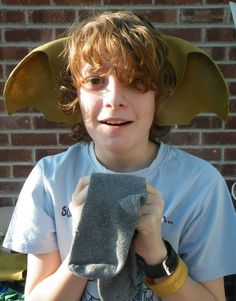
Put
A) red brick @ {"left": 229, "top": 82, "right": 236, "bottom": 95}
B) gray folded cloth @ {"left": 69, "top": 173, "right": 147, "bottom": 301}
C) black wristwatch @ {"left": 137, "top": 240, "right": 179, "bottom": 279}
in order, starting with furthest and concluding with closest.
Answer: red brick @ {"left": 229, "top": 82, "right": 236, "bottom": 95} < black wristwatch @ {"left": 137, "top": 240, "right": 179, "bottom": 279} < gray folded cloth @ {"left": 69, "top": 173, "right": 147, "bottom": 301}

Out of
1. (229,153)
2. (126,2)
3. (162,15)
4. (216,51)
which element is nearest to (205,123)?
(229,153)

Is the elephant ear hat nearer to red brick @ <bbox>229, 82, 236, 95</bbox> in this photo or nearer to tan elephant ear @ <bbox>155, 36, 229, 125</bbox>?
tan elephant ear @ <bbox>155, 36, 229, 125</bbox>

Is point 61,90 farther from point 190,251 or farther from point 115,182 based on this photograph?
point 190,251

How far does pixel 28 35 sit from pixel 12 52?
0.44 ft

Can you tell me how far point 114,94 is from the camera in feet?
4.46

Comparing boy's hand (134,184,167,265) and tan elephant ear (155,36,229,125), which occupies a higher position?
tan elephant ear (155,36,229,125)

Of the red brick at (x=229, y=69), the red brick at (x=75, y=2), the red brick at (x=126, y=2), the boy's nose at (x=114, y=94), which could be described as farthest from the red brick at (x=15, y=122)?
the boy's nose at (x=114, y=94)

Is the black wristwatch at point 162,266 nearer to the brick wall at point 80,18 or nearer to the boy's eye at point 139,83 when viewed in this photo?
the boy's eye at point 139,83

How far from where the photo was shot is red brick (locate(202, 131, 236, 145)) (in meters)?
2.75

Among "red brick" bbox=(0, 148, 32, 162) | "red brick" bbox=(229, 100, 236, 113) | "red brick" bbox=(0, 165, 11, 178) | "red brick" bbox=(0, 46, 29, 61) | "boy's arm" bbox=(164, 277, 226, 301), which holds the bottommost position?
Answer: "red brick" bbox=(0, 165, 11, 178)

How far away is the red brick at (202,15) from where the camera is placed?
257cm

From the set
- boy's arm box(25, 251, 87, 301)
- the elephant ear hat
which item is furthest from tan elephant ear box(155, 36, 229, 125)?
boy's arm box(25, 251, 87, 301)

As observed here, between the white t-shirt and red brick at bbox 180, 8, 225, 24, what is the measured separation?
1.31 m

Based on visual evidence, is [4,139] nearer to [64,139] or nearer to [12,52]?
[64,139]
